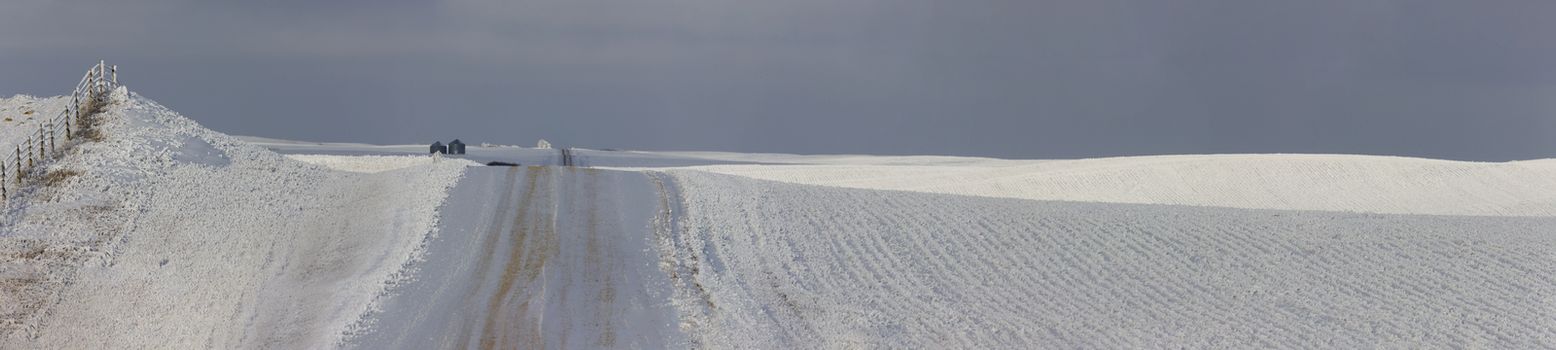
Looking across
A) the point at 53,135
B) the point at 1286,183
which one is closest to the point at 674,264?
the point at 53,135

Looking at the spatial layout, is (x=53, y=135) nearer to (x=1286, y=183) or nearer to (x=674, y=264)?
(x=674, y=264)

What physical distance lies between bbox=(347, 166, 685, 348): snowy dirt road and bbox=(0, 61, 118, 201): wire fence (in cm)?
828

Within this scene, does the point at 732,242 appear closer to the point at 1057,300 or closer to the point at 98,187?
the point at 1057,300

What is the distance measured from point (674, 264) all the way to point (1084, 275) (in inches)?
253

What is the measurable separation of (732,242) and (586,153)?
6032 cm

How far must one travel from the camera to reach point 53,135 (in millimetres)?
29719

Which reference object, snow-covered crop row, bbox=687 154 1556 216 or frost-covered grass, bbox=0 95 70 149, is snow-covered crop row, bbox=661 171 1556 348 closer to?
snow-covered crop row, bbox=687 154 1556 216

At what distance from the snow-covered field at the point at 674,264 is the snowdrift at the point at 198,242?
0.23 ft

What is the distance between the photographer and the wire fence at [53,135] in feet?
88.2

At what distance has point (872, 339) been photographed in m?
16.4

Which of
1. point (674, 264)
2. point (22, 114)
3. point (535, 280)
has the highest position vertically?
point (22, 114)

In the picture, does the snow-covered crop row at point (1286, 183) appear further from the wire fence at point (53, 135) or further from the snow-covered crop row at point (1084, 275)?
the wire fence at point (53, 135)

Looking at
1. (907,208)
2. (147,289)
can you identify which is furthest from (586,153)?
(147,289)

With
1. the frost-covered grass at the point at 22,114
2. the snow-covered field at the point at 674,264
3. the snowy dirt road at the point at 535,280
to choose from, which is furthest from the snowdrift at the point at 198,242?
the frost-covered grass at the point at 22,114
